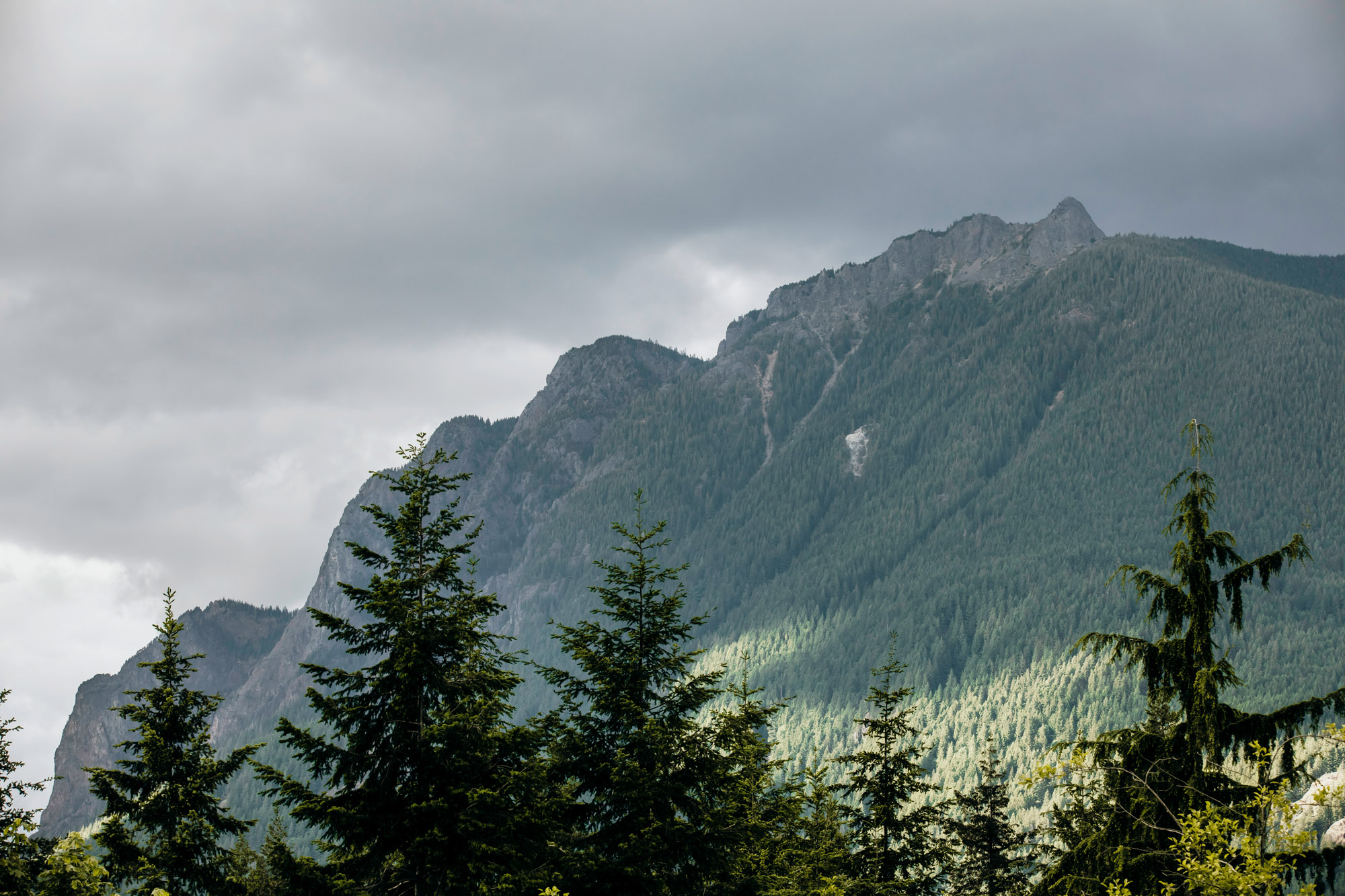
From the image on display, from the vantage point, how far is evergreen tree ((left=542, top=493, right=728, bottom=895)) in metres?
22.8

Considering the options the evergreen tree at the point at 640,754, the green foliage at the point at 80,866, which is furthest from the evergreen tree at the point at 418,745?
the green foliage at the point at 80,866

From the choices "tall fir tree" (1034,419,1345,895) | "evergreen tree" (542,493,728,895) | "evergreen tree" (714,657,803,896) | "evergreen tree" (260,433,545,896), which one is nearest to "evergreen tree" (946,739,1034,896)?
"evergreen tree" (714,657,803,896)

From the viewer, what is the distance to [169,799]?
75.6ft

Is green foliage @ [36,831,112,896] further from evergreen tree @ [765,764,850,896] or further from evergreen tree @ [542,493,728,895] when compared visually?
evergreen tree @ [765,764,850,896]

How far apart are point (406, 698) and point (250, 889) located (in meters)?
7.34

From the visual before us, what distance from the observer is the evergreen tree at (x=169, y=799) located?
22547mm

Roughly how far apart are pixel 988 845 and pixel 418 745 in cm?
2734

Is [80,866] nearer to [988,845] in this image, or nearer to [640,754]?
[640,754]

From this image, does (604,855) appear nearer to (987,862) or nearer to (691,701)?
(691,701)

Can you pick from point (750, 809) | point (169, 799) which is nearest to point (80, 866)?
point (169, 799)

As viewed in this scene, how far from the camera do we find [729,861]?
24.2 metres

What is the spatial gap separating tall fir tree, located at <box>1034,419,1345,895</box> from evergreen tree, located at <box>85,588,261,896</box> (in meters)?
17.1

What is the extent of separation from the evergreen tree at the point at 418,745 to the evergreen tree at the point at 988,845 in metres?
23.2

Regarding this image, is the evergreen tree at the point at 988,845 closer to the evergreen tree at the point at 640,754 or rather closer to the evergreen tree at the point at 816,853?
the evergreen tree at the point at 816,853
